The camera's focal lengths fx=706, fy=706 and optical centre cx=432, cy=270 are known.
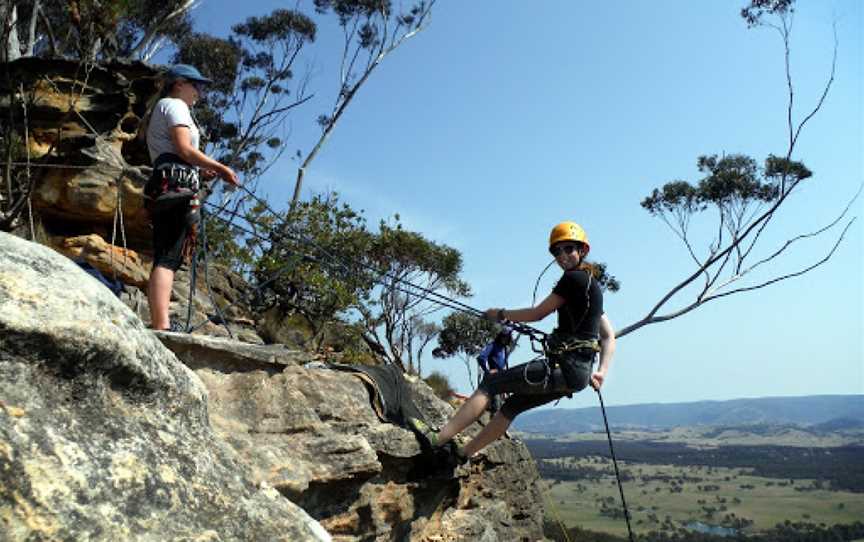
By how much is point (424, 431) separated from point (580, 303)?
173cm

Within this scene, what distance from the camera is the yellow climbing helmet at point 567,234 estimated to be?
5547 mm

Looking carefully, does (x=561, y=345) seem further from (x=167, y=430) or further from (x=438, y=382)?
(x=438, y=382)

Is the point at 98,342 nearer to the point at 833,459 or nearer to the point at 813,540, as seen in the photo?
the point at 813,540

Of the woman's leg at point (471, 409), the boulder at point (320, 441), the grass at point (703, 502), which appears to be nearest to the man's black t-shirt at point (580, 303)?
the woman's leg at point (471, 409)

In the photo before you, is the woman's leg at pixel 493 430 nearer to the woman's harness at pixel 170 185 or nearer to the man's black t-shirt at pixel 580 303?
the man's black t-shirt at pixel 580 303

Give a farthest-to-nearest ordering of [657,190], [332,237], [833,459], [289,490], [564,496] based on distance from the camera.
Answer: [833,459] < [564,496] < [657,190] < [332,237] < [289,490]

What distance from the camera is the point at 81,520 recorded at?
2.07 metres

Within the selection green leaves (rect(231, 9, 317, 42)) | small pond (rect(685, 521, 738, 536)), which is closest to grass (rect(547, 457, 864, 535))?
small pond (rect(685, 521, 738, 536))

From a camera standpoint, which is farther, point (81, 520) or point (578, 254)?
point (578, 254)

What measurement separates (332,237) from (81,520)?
17.3 meters

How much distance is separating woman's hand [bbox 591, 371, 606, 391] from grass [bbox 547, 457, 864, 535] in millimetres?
68058

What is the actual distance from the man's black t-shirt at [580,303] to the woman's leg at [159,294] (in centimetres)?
283

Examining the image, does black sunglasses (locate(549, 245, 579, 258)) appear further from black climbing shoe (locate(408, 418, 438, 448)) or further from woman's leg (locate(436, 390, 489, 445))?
black climbing shoe (locate(408, 418, 438, 448))

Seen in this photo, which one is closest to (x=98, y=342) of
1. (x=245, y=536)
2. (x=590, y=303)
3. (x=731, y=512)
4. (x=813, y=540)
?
(x=245, y=536)
